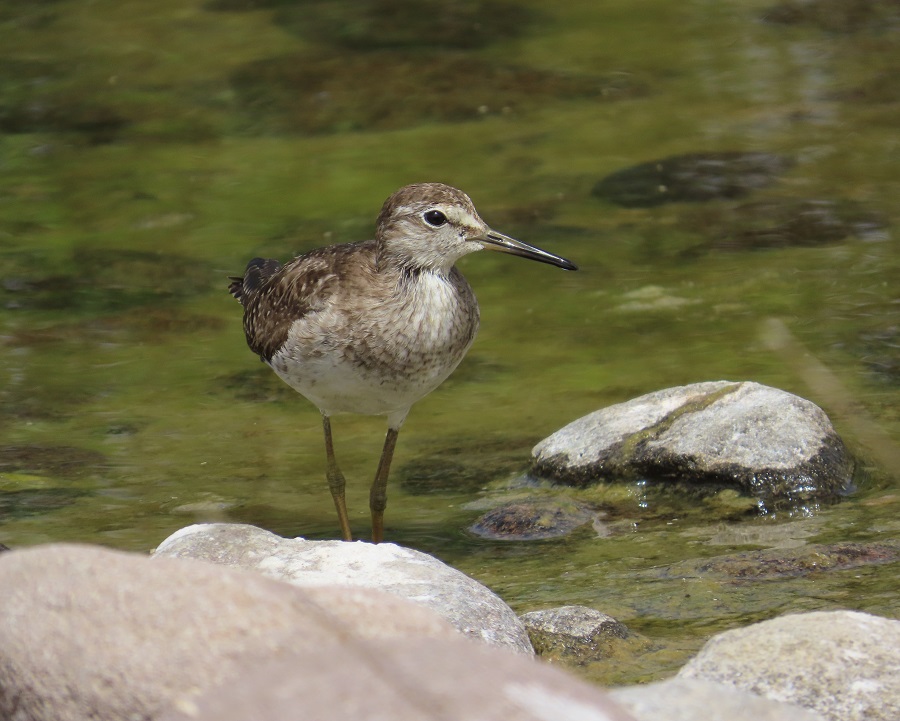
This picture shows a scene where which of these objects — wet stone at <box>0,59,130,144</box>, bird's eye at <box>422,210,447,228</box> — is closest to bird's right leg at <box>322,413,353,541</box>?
bird's eye at <box>422,210,447,228</box>

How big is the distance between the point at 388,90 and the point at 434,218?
841 centimetres

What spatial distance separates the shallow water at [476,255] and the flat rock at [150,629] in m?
1.85

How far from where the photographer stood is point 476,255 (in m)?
11.6

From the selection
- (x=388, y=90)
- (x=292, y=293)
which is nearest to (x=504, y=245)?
(x=292, y=293)

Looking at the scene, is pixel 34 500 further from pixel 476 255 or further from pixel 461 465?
pixel 476 255

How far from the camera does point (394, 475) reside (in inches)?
323

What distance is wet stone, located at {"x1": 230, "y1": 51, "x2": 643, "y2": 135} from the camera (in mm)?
14461

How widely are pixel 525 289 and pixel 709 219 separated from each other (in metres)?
1.76

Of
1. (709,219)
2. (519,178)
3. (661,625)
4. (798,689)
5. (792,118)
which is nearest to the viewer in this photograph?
(798,689)

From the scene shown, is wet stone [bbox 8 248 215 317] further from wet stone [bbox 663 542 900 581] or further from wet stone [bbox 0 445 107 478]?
wet stone [bbox 663 542 900 581]

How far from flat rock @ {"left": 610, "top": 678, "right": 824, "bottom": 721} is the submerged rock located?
143cm

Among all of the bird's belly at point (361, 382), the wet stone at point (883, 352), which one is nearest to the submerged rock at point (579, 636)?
the bird's belly at point (361, 382)

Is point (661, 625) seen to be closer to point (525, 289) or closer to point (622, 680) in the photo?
point (622, 680)

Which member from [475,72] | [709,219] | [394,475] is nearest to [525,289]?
[709,219]
